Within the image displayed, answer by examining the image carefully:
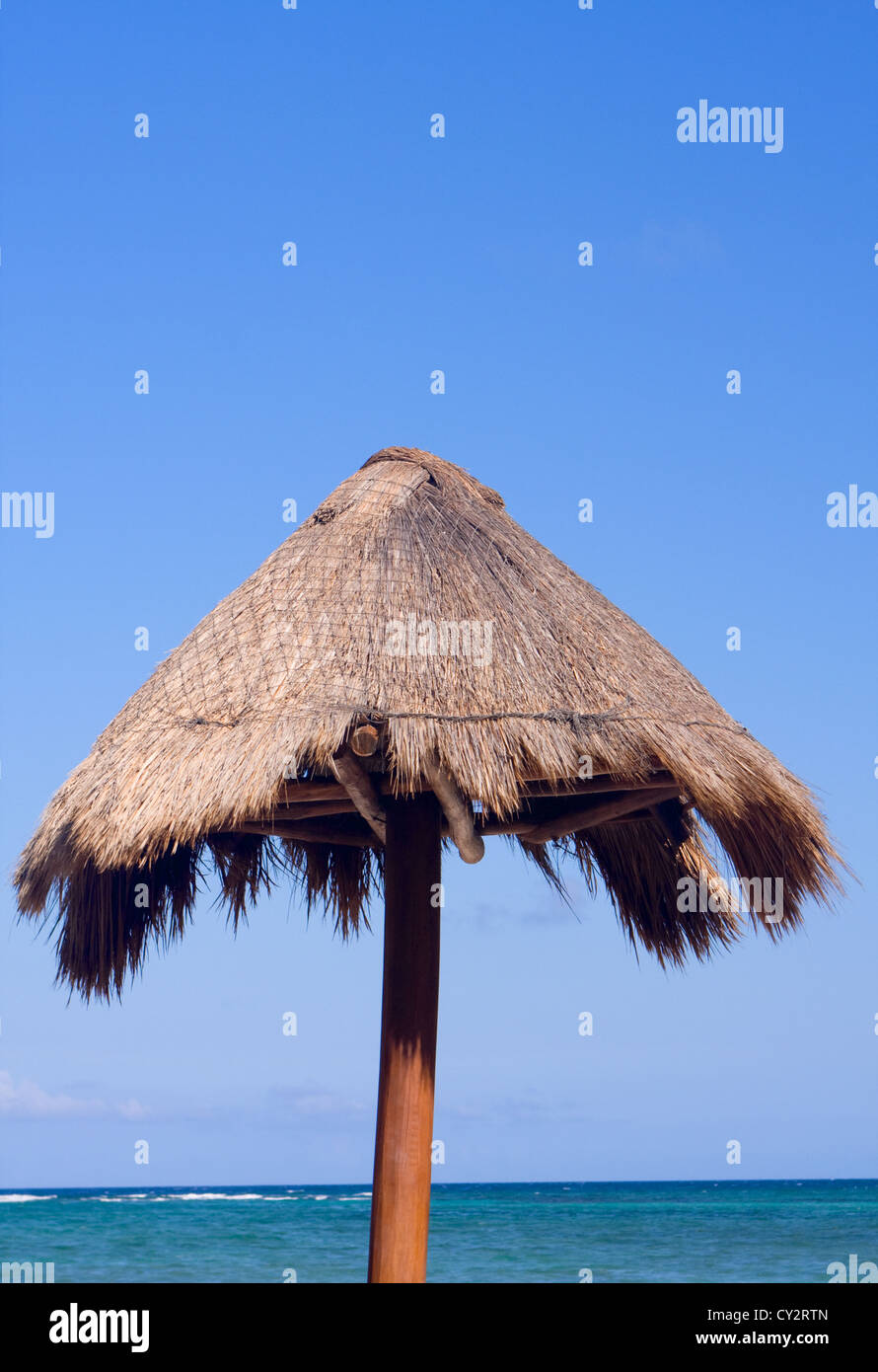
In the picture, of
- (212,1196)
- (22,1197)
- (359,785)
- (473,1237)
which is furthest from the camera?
(22,1197)

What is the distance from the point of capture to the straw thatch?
450 centimetres

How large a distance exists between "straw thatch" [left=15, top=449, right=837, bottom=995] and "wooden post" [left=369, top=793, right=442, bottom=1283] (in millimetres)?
286

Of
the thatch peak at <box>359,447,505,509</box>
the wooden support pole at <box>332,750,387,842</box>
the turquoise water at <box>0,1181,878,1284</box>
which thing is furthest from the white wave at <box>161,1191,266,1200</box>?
the wooden support pole at <box>332,750,387,842</box>

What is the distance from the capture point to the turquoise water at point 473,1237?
19.6m

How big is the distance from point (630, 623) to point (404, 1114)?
2146 mm

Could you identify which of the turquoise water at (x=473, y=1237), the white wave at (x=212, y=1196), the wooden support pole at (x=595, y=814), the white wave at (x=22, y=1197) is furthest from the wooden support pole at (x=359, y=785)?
the white wave at (x=22, y=1197)

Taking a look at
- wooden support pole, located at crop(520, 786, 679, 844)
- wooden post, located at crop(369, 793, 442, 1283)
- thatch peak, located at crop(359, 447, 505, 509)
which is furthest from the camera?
thatch peak, located at crop(359, 447, 505, 509)

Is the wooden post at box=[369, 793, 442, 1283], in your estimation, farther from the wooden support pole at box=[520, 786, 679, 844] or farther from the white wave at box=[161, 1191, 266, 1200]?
the white wave at box=[161, 1191, 266, 1200]

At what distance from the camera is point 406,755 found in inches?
173

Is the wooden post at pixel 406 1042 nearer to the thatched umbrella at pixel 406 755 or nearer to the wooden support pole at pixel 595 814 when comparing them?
the thatched umbrella at pixel 406 755

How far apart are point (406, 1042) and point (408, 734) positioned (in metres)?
1.20

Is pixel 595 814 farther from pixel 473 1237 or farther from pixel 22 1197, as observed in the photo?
pixel 22 1197

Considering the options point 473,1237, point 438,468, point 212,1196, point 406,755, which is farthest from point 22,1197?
point 406,755

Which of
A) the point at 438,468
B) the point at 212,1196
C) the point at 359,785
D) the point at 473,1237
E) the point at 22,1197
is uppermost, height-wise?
the point at 438,468
